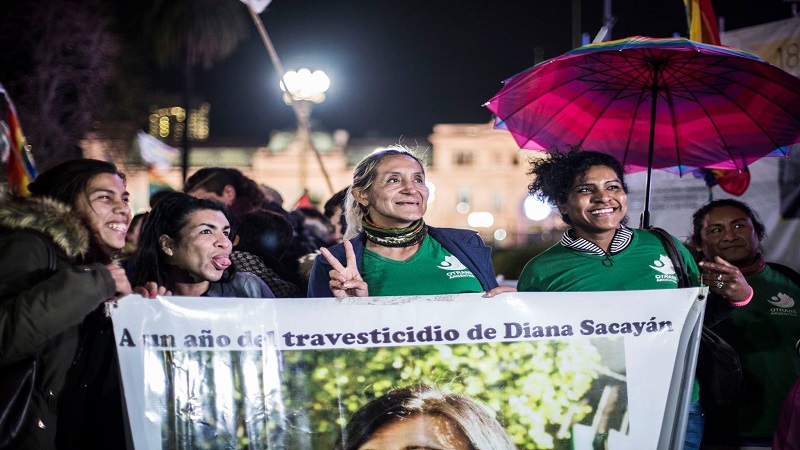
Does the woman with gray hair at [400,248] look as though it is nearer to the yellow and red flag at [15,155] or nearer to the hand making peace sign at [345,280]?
the hand making peace sign at [345,280]

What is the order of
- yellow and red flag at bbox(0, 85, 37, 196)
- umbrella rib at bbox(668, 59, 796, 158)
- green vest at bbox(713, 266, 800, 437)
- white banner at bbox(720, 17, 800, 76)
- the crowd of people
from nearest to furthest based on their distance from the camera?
the crowd of people, green vest at bbox(713, 266, 800, 437), umbrella rib at bbox(668, 59, 796, 158), white banner at bbox(720, 17, 800, 76), yellow and red flag at bbox(0, 85, 37, 196)

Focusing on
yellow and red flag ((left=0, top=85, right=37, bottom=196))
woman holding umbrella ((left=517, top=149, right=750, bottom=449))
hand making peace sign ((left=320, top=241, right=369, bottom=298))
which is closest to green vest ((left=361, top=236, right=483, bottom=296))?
hand making peace sign ((left=320, top=241, right=369, bottom=298))

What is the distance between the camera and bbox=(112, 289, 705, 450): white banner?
308 cm

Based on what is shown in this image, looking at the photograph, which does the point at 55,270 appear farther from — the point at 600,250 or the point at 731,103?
the point at 731,103

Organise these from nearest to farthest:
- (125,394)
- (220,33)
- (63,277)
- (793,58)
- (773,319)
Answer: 1. (63,277)
2. (125,394)
3. (773,319)
4. (793,58)
5. (220,33)

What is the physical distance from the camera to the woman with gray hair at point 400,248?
361cm

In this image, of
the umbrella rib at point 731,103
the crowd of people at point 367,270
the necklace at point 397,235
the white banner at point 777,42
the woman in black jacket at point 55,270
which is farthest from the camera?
the white banner at point 777,42

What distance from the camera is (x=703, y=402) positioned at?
3.89 metres

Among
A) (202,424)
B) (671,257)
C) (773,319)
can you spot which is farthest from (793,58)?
(202,424)

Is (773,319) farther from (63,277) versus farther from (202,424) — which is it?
(63,277)

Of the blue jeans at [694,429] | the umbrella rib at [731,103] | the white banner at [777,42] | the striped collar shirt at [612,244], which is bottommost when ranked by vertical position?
the blue jeans at [694,429]

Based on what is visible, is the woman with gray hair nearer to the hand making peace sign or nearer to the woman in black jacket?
the hand making peace sign

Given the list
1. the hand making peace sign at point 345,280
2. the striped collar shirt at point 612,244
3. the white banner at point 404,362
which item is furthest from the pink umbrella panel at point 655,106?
the hand making peace sign at point 345,280

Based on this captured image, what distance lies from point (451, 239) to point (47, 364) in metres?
1.80
